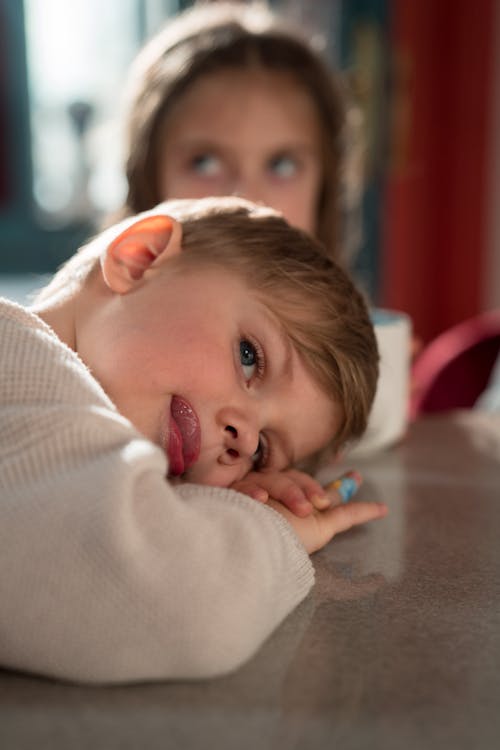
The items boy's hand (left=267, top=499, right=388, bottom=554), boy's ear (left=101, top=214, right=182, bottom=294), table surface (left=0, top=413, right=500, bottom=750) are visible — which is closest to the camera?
table surface (left=0, top=413, right=500, bottom=750)

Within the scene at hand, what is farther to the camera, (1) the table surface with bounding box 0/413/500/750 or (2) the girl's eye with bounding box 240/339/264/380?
(2) the girl's eye with bounding box 240/339/264/380

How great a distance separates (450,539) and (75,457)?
0.33 m

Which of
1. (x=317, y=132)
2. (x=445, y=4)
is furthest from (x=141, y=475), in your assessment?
(x=445, y=4)

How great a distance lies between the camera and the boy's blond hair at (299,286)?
749 millimetres

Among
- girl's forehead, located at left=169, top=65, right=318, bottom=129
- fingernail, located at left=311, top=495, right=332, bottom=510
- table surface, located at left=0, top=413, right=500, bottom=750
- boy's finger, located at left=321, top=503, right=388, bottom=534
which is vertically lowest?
boy's finger, located at left=321, top=503, right=388, bottom=534

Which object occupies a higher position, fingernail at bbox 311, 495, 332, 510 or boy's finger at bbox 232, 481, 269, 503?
boy's finger at bbox 232, 481, 269, 503

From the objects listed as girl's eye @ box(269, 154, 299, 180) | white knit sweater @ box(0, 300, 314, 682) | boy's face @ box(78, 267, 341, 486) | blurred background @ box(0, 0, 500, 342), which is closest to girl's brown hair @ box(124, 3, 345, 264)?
girl's eye @ box(269, 154, 299, 180)

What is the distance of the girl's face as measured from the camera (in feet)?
5.06

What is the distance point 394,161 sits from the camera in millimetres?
3660

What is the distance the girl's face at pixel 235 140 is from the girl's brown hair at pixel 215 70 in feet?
0.07

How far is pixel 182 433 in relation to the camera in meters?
0.69

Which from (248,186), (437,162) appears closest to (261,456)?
(248,186)

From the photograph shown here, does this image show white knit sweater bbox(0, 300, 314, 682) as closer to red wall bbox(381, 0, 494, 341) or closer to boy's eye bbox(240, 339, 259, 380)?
boy's eye bbox(240, 339, 259, 380)

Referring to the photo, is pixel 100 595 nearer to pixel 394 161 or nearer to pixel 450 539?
pixel 450 539
